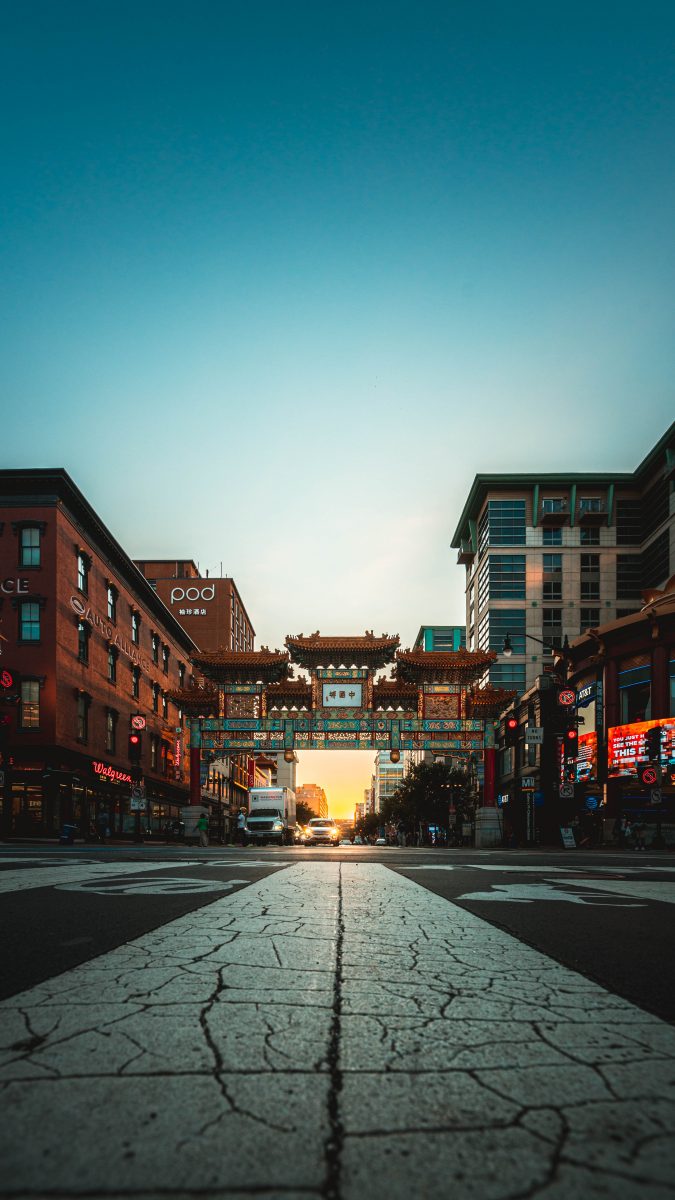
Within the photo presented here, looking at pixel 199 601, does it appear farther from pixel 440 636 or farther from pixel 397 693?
pixel 440 636

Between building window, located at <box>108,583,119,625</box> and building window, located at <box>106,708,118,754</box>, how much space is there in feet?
16.0

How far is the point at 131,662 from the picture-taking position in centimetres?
4856

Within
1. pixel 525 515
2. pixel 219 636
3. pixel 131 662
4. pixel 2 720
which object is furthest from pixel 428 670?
pixel 219 636

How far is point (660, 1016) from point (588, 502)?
79918mm

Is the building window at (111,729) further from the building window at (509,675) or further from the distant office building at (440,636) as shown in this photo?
the distant office building at (440,636)

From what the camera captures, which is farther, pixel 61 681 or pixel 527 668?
pixel 527 668

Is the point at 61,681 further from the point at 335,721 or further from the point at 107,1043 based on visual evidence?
the point at 107,1043

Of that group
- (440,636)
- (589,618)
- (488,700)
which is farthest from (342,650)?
(440,636)

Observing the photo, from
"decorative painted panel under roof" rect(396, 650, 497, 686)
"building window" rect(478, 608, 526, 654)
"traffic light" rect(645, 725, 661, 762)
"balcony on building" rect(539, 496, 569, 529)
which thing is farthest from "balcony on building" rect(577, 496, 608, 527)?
"traffic light" rect(645, 725, 661, 762)

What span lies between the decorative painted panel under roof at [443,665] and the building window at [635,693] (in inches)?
295

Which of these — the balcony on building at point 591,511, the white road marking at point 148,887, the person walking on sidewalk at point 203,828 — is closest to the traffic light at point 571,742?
the person walking on sidewalk at point 203,828

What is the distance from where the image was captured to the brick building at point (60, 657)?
35.2m

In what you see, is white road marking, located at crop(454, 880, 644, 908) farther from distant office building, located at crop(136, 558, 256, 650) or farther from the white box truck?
distant office building, located at crop(136, 558, 256, 650)

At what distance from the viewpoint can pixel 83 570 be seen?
3978 cm
